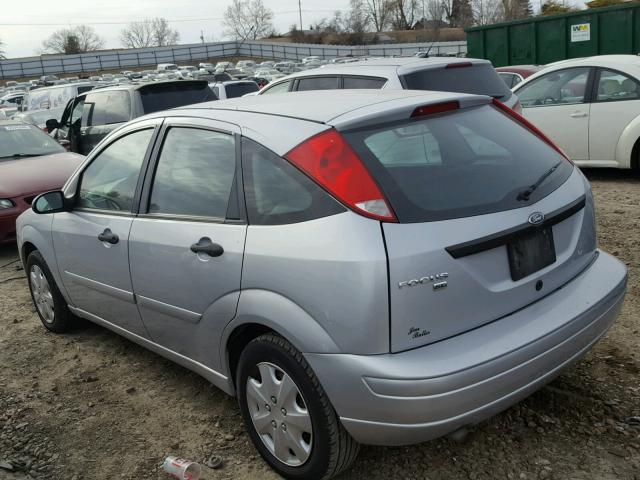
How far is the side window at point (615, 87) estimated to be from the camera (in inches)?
316

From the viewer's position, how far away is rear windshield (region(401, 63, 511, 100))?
6.45 meters

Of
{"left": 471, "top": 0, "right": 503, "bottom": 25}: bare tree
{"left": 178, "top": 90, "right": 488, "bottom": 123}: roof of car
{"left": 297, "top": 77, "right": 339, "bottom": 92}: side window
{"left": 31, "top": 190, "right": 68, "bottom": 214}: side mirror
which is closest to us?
{"left": 178, "top": 90, "right": 488, "bottom": 123}: roof of car

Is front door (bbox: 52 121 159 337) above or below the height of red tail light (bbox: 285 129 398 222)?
below

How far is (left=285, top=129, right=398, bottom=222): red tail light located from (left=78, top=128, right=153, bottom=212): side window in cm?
135

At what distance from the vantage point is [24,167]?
8.30 meters

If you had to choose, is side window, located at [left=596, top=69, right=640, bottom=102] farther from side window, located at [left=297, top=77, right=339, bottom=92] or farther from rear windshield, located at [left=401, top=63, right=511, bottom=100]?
side window, located at [left=297, top=77, right=339, bottom=92]

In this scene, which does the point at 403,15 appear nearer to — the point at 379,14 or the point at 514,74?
the point at 379,14

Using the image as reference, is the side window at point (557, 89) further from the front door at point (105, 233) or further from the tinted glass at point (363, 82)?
the front door at point (105, 233)

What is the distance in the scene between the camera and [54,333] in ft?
16.4

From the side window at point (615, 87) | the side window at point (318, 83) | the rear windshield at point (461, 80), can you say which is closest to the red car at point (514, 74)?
the side window at point (615, 87)

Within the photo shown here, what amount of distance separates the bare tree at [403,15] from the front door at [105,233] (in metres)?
112

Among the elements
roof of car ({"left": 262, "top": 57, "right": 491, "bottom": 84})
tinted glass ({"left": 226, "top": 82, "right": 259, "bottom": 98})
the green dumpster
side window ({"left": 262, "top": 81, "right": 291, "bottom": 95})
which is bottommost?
tinted glass ({"left": 226, "top": 82, "right": 259, "bottom": 98})

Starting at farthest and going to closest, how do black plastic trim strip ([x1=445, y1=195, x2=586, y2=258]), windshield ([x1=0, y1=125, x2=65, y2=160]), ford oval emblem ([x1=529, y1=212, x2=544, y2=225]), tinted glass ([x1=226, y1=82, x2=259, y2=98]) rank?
tinted glass ([x1=226, y1=82, x2=259, y2=98]) → windshield ([x1=0, y1=125, x2=65, y2=160]) → ford oval emblem ([x1=529, y1=212, x2=544, y2=225]) → black plastic trim strip ([x1=445, y1=195, x2=586, y2=258])

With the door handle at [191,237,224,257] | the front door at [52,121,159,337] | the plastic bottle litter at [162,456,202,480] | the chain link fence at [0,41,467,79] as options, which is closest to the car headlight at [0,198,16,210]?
the front door at [52,121,159,337]
